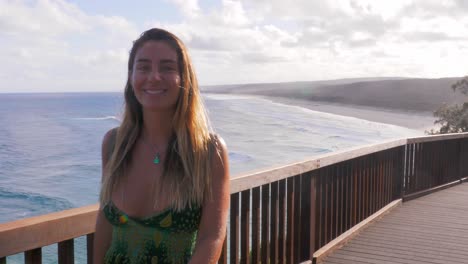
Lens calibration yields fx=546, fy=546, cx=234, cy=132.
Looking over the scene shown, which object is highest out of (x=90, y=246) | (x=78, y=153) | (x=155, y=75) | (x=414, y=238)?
(x=155, y=75)

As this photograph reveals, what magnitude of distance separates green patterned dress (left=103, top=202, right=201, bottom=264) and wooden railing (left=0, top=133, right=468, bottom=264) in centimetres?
27

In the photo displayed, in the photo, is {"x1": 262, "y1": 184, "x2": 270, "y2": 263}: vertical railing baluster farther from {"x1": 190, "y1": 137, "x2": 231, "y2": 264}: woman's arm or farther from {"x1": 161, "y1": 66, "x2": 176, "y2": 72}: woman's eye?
{"x1": 161, "y1": 66, "x2": 176, "y2": 72}: woman's eye

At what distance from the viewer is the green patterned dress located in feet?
6.19

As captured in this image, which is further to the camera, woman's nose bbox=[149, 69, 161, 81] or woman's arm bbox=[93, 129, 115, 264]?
woman's arm bbox=[93, 129, 115, 264]

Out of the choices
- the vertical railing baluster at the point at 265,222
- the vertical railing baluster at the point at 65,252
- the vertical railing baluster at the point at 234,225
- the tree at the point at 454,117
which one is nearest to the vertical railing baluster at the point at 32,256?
the vertical railing baluster at the point at 65,252

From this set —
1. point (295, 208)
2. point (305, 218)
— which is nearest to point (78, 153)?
point (305, 218)

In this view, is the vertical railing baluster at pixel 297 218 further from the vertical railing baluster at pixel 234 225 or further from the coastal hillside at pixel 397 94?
the coastal hillside at pixel 397 94

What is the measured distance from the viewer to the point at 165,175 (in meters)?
1.94

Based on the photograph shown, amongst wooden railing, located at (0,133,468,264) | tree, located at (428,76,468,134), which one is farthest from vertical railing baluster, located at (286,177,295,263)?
tree, located at (428,76,468,134)

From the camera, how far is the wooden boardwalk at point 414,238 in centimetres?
464

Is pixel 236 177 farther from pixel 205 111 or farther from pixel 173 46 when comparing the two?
pixel 173 46

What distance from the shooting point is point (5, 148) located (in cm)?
4225

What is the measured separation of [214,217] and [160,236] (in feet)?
0.65

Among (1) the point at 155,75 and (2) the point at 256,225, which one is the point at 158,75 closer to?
(1) the point at 155,75
